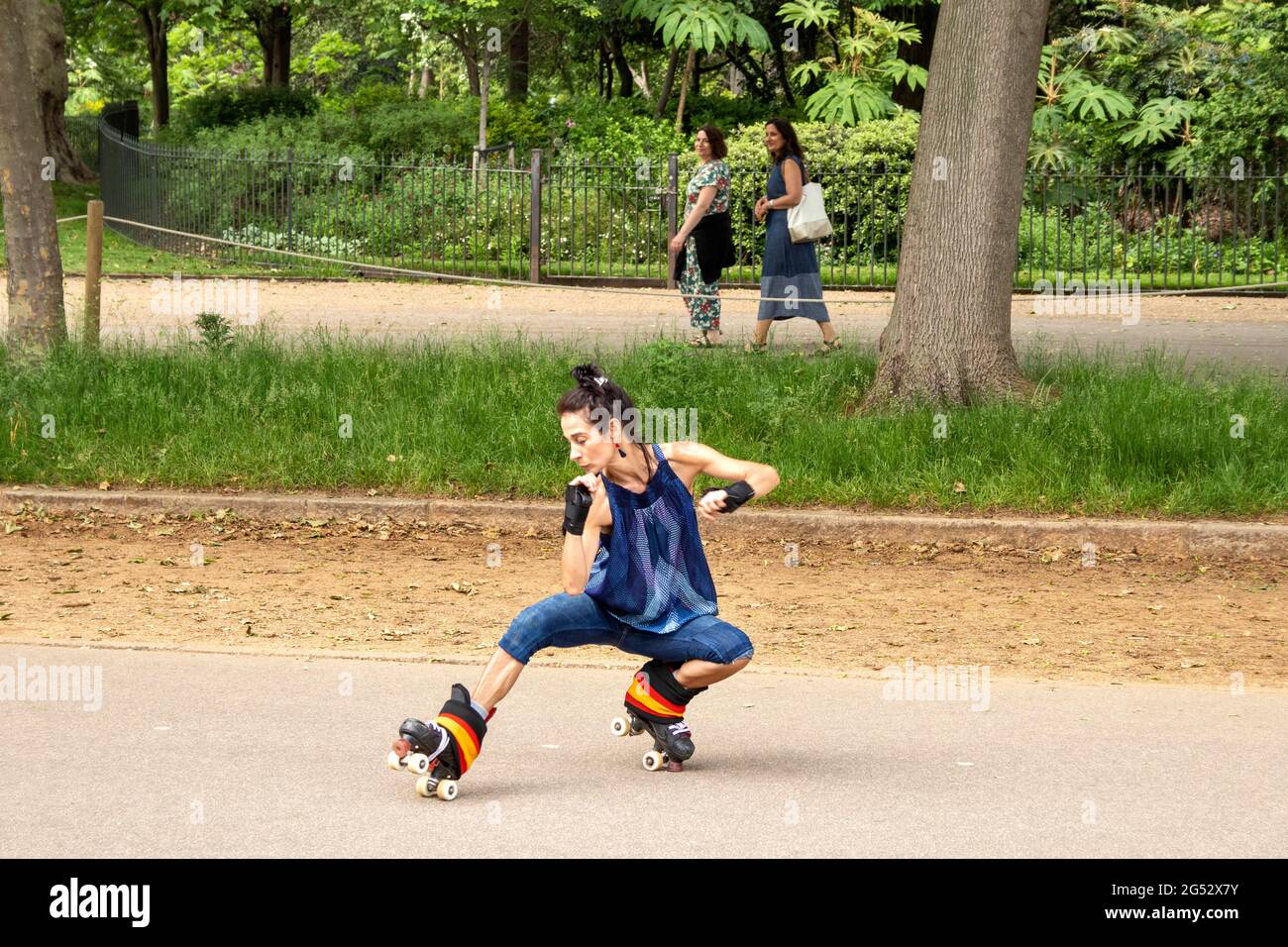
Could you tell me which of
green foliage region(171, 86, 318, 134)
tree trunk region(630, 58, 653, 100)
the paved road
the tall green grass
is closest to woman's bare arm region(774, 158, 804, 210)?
the tall green grass

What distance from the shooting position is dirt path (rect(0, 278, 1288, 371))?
1489cm

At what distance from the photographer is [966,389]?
428 inches

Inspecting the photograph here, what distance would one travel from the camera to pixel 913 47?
25984mm

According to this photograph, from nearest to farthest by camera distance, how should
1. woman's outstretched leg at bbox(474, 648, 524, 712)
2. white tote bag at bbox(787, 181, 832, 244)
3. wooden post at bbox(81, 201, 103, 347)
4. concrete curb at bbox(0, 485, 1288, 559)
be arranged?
woman's outstretched leg at bbox(474, 648, 524, 712) → concrete curb at bbox(0, 485, 1288, 559) → wooden post at bbox(81, 201, 103, 347) → white tote bag at bbox(787, 181, 832, 244)

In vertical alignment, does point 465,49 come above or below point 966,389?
above

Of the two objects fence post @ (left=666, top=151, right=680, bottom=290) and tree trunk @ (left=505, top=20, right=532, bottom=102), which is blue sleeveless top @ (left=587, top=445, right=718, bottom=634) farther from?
tree trunk @ (left=505, top=20, right=532, bottom=102)

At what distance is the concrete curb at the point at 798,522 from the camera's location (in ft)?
29.6

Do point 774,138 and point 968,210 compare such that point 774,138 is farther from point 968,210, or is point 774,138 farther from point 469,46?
point 469,46

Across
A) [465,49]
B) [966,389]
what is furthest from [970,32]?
[465,49]

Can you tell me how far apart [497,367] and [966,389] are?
324 cm

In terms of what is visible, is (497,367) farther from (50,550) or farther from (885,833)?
(885,833)

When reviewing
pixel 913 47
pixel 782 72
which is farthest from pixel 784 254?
pixel 782 72

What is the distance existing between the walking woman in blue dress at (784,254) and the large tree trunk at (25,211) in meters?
5.34

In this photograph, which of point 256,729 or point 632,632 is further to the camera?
point 256,729
